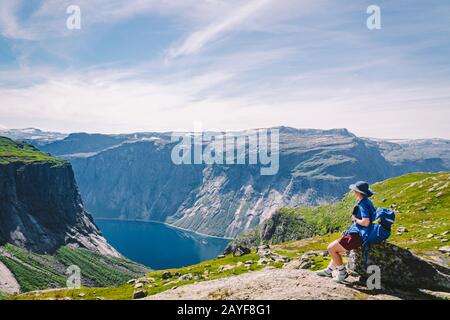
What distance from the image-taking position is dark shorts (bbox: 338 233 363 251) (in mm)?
23859

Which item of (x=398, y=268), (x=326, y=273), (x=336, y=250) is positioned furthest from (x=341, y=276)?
(x=398, y=268)

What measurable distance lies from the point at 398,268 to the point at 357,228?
3.79m

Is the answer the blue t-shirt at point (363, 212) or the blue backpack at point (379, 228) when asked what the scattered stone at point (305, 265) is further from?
the blue t-shirt at point (363, 212)

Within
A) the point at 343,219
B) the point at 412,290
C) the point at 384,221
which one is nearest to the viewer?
the point at 384,221

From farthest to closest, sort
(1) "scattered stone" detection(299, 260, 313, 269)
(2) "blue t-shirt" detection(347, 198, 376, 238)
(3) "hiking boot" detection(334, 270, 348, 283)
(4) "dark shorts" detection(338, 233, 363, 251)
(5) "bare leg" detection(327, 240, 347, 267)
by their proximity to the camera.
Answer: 1. (1) "scattered stone" detection(299, 260, 313, 269)
2. (3) "hiking boot" detection(334, 270, 348, 283)
3. (5) "bare leg" detection(327, 240, 347, 267)
4. (4) "dark shorts" detection(338, 233, 363, 251)
5. (2) "blue t-shirt" detection(347, 198, 376, 238)

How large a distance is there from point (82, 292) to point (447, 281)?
3700cm

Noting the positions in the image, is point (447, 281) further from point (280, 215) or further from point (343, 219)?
point (280, 215)

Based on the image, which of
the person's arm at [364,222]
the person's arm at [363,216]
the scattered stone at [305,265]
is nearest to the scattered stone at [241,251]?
the scattered stone at [305,265]

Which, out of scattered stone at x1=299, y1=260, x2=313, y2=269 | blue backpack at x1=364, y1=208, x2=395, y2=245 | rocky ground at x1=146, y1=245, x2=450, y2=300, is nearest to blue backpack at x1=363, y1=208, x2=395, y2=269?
blue backpack at x1=364, y1=208, x2=395, y2=245

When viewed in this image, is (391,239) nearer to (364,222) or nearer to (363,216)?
(363,216)

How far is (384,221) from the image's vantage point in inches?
903

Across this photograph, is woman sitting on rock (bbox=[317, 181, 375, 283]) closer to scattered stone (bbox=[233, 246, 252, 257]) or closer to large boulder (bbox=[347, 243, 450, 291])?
large boulder (bbox=[347, 243, 450, 291])

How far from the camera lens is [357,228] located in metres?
23.9

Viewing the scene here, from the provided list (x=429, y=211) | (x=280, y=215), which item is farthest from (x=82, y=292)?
(x=280, y=215)
